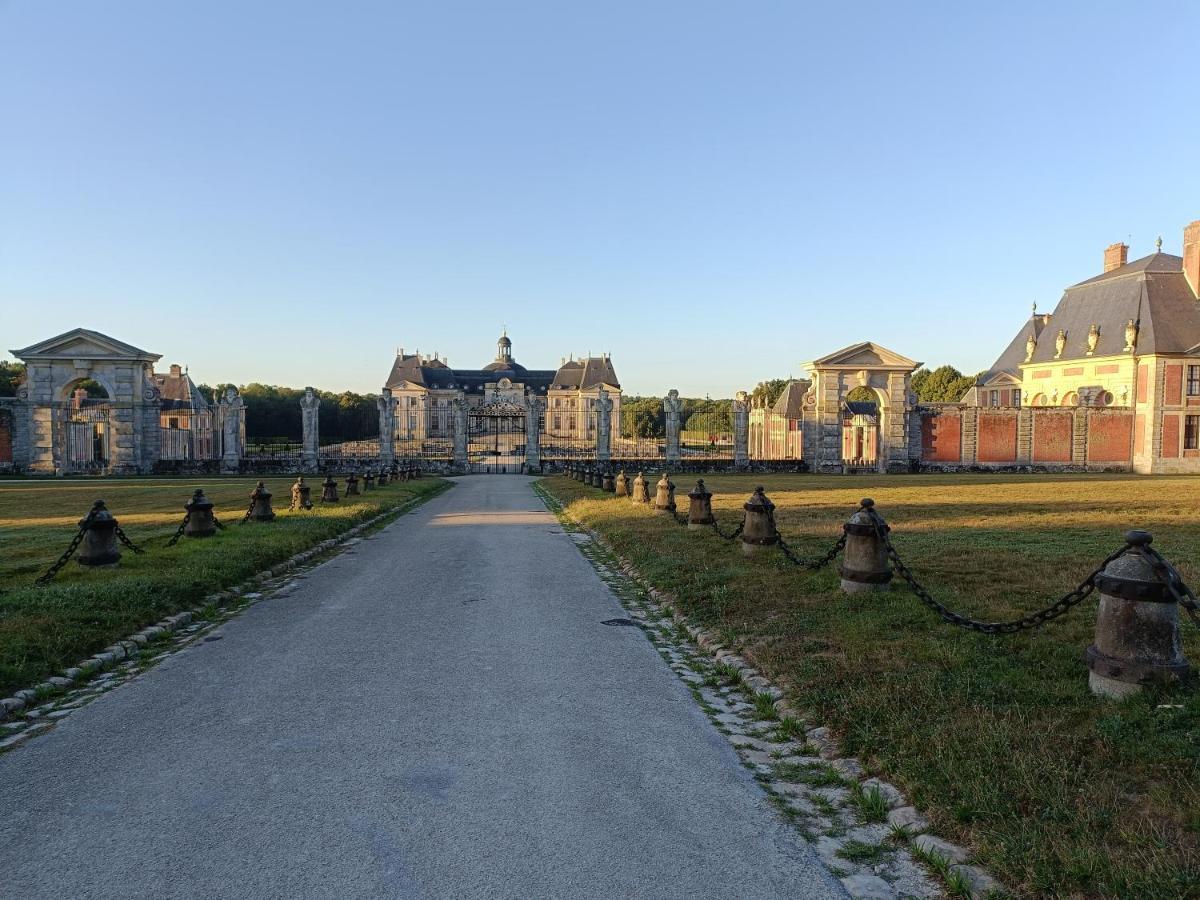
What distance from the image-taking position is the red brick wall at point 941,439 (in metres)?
38.8

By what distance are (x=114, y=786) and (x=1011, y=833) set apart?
14.2 feet

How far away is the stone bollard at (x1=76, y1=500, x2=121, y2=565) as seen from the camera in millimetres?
9648

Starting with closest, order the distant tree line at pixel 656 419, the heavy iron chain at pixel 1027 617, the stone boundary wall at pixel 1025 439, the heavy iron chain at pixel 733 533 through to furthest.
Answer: the heavy iron chain at pixel 1027 617, the heavy iron chain at pixel 733 533, the stone boundary wall at pixel 1025 439, the distant tree line at pixel 656 419

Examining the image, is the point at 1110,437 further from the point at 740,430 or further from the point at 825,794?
the point at 825,794

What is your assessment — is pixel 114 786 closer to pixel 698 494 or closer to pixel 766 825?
pixel 766 825

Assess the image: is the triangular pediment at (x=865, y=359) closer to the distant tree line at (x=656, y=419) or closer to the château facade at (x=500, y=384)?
the distant tree line at (x=656, y=419)

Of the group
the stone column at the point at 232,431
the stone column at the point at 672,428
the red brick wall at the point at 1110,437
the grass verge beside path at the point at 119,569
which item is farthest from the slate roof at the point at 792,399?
the grass verge beside path at the point at 119,569

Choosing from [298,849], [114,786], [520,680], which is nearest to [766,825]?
[298,849]

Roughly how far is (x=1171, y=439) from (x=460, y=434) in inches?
1384

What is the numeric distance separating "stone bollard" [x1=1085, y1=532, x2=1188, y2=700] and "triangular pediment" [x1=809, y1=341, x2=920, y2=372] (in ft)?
106

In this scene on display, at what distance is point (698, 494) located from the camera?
13820 millimetres

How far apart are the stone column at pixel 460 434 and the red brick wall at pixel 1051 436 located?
93.0ft

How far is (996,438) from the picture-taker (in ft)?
129

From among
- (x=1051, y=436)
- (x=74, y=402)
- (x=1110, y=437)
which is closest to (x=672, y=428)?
(x=1051, y=436)
